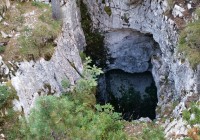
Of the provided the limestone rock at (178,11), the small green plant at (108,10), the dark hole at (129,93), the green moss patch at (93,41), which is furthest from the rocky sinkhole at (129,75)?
the limestone rock at (178,11)

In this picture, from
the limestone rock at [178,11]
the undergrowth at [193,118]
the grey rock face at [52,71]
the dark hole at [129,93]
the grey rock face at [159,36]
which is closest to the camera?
the undergrowth at [193,118]

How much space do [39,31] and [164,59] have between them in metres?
5.74

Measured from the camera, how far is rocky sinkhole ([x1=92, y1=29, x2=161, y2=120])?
1741 cm

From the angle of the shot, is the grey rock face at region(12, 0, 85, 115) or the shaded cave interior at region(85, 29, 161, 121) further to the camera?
the shaded cave interior at region(85, 29, 161, 121)

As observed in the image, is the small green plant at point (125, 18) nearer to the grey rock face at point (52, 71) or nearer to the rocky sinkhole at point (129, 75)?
the rocky sinkhole at point (129, 75)

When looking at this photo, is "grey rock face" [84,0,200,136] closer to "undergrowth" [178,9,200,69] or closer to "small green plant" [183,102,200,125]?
"undergrowth" [178,9,200,69]

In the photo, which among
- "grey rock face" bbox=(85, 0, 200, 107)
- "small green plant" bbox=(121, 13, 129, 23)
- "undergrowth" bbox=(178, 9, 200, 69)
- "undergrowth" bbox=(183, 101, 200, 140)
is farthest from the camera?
"small green plant" bbox=(121, 13, 129, 23)

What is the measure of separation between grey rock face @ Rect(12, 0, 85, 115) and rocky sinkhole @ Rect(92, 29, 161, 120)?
382 cm

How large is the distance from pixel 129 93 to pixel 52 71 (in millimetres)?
7358

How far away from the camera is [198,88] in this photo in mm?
11180

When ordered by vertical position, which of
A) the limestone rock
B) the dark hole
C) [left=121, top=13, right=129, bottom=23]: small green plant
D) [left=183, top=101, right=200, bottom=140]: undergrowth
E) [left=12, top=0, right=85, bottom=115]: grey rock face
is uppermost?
the limestone rock

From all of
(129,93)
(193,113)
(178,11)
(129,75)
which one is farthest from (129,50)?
(193,113)

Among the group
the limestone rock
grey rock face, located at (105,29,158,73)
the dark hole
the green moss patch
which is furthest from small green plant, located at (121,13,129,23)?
the dark hole

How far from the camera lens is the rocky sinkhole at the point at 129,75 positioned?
17.4m
